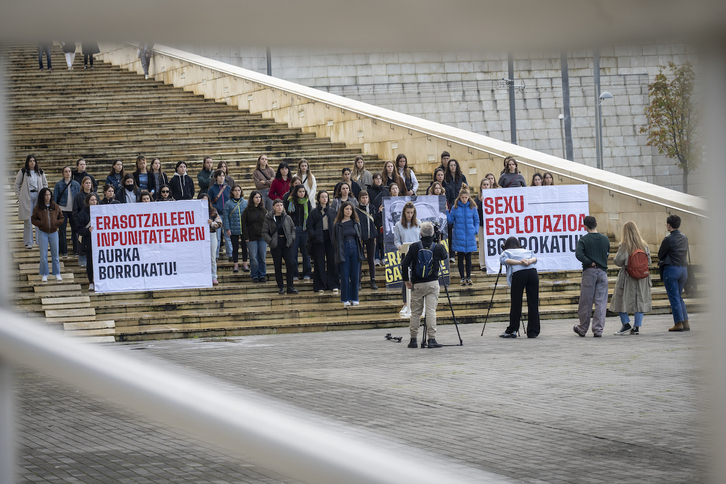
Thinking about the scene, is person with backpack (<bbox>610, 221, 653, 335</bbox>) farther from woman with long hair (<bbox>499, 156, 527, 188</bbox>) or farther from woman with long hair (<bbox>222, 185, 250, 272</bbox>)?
woman with long hair (<bbox>222, 185, 250, 272</bbox>)

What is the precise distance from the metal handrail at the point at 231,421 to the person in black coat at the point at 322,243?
48.0 feet

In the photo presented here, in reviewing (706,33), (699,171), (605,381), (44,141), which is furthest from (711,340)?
(44,141)

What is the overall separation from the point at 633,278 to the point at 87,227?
918 centimetres

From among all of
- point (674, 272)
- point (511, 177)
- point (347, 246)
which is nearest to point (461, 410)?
point (674, 272)

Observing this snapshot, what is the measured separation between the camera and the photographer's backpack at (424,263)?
39.3 feet

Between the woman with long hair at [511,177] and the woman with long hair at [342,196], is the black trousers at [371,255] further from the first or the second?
the woman with long hair at [511,177]

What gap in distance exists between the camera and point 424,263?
12.0 m

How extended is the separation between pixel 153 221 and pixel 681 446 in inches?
434

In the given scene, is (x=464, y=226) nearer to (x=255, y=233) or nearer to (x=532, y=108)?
(x=255, y=233)

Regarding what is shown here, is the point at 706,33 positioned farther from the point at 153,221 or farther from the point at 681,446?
the point at 153,221

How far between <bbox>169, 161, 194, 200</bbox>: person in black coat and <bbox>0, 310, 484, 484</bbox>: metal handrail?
16382mm

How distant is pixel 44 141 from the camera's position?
24562mm

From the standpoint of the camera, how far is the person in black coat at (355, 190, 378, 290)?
53.3 feet

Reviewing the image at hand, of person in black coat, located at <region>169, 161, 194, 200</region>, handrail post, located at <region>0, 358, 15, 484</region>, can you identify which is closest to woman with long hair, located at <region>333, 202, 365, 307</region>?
person in black coat, located at <region>169, 161, 194, 200</region>
